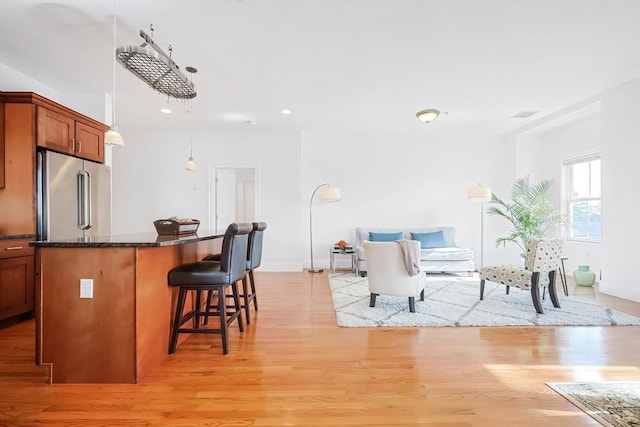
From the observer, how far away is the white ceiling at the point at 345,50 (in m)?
2.55

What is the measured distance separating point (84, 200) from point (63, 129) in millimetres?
809

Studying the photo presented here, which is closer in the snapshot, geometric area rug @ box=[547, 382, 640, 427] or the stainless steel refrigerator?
geometric area rug @ box=[547, 382, 640, 427]

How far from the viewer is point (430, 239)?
234 inches

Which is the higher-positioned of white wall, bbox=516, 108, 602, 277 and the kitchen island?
white wall, bbox=516, 108, 602, 277

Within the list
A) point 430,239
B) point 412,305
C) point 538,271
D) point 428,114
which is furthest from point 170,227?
point 430,239

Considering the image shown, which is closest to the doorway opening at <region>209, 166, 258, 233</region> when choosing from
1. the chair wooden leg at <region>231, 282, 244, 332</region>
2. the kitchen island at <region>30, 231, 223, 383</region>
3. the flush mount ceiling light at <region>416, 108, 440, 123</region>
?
the chair wooden leg at <region>231, 282, 244, 332</region>

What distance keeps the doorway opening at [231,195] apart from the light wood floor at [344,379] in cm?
359

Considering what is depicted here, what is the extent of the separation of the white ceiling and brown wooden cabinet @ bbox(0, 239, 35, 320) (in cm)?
199

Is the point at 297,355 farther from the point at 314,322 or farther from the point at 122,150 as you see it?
the point at 122,150

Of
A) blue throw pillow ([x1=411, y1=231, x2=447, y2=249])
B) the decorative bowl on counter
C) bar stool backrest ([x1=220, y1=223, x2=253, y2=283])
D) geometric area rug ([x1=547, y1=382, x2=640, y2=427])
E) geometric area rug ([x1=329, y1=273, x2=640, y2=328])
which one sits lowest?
geometric area rug ([x1=329, y1=273, x2=640, y2=328])

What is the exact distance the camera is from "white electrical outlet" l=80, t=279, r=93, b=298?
1961 millimetres

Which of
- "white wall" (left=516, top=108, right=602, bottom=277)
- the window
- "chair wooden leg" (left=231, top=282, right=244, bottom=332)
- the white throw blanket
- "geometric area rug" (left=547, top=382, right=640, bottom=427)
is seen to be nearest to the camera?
"geometric area rug" (left=547, top=382, right=640, bottom=427)

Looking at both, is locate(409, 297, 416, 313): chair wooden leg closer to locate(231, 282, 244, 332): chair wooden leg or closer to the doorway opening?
locate(231, 282, 244, 332): chair wooden leg

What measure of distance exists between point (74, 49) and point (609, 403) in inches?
202
